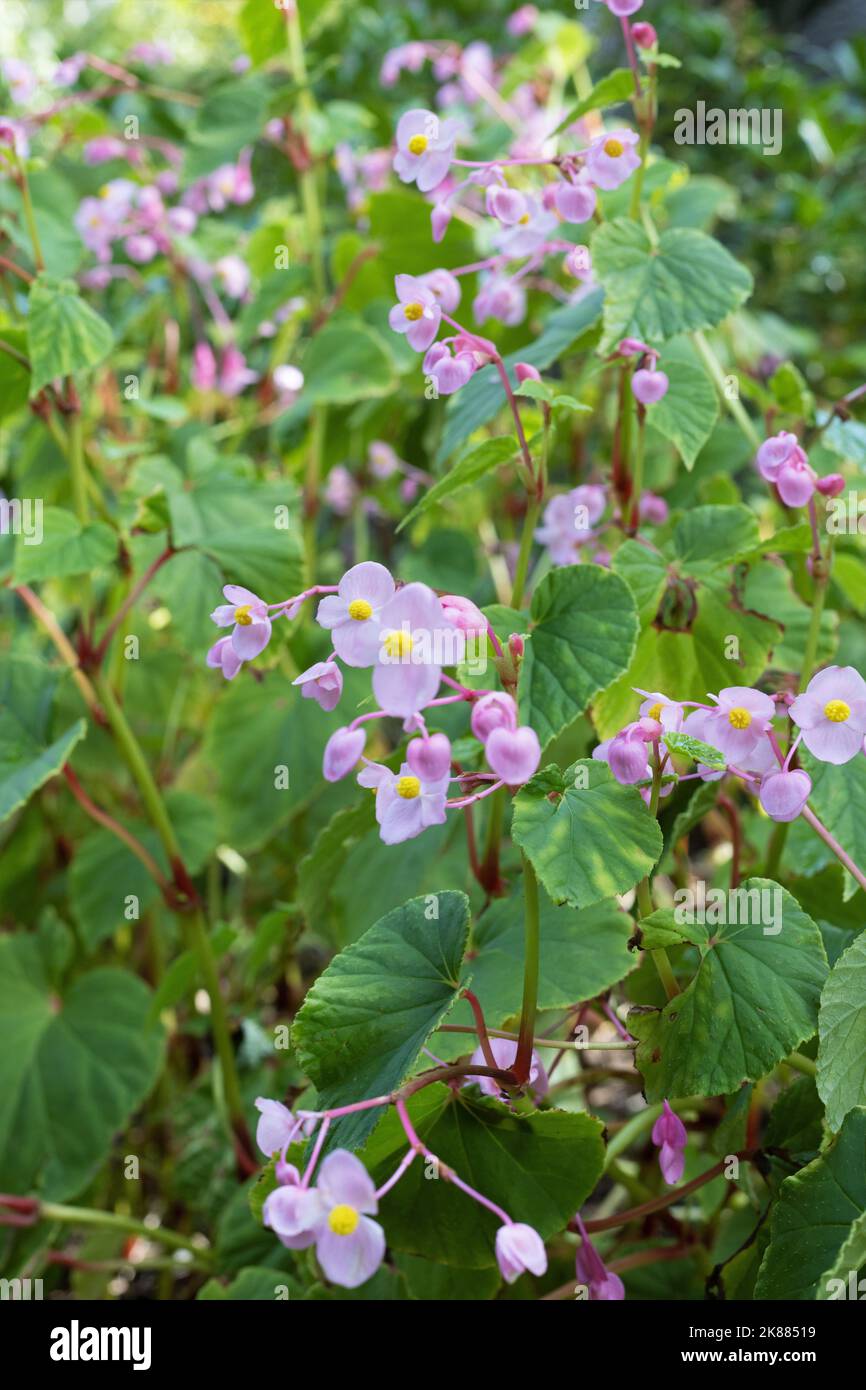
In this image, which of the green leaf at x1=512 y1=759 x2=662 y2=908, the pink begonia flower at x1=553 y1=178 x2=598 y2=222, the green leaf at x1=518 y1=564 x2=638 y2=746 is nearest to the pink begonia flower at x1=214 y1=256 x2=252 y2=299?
the pink begonia flower at x1=553 y1=178 x2=598 y2=222

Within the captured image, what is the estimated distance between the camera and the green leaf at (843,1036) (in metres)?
0.56

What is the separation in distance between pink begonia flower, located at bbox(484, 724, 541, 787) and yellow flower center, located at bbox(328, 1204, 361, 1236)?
0.17 metres

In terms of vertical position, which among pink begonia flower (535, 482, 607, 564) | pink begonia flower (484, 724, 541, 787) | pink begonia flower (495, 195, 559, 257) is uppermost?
pink begonia flower (495, 195, 559, 257)

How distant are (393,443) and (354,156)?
0.49 meters

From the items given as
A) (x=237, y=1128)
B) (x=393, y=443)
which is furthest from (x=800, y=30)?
(x=237, y=1128)

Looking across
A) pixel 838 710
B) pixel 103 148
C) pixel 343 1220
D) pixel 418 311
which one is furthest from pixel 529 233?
pixel 103 148

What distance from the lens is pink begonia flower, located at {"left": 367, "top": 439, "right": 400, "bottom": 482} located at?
154 cm

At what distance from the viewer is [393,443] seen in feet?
5.14

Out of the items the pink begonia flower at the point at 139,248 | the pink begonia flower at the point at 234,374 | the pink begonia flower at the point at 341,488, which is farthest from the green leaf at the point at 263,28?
the pink begonia flower at the point at 341,488

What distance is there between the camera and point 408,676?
457mm

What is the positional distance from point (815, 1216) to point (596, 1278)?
0.12 m

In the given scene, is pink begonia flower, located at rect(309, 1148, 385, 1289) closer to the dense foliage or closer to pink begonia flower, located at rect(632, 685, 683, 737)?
the dense foliage

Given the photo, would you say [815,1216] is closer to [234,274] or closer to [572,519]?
[572,519]

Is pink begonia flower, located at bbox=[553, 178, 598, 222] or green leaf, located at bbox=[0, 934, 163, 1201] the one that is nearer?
pink begonia flower, located at bbox=[553, 178, 598, 222]
